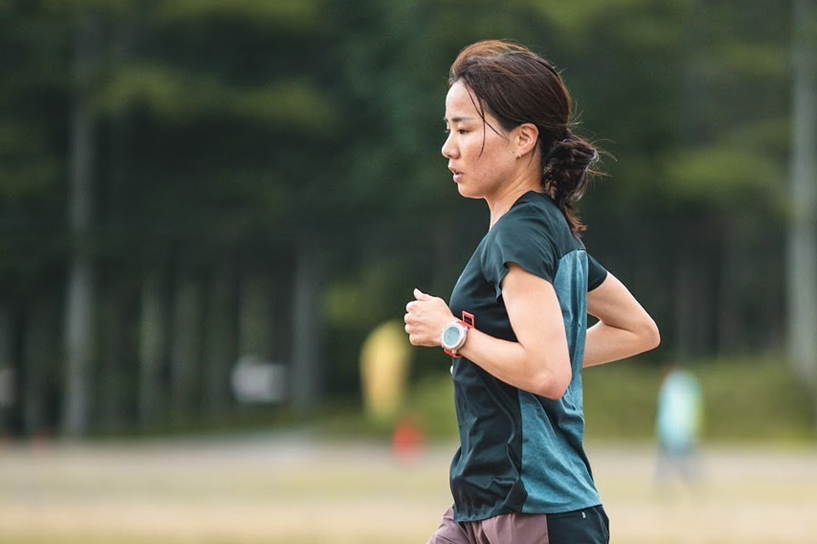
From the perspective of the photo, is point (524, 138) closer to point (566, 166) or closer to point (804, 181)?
point (566, 166)

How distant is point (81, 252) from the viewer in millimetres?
35312

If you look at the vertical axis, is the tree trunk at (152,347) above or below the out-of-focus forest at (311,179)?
below

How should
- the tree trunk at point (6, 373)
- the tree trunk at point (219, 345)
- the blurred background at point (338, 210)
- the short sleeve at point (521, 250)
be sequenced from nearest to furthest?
the short sleeve at point (521, 250), the blurred background at point (338, 210), the tree trunk at point (6, 373), the tree trunk at point (219, 345)

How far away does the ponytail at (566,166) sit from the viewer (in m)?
4.02

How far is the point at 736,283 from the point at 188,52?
16.2 meters

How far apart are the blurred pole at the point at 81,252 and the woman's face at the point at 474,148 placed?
104 ft

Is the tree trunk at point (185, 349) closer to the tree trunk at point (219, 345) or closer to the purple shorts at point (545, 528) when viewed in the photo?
the tree trunk at point (219, 345)

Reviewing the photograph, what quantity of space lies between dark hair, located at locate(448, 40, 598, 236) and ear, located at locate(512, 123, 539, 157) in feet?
0.05

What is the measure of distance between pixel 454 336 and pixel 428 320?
98 mm

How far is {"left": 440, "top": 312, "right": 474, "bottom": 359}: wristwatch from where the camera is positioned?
3.80m

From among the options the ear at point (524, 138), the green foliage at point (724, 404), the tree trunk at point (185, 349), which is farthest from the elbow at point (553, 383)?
the tree trunk at point (185, 349)

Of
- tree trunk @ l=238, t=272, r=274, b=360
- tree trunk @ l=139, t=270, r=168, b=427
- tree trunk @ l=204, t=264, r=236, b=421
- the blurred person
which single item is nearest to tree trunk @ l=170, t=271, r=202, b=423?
tree trunk @ l=204, t=264, r=236, b=421

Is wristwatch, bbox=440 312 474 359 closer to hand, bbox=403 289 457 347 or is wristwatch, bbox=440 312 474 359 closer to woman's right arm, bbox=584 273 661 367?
hand, bbox=403 289 457 347

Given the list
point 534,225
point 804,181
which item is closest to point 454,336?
point 534,225
